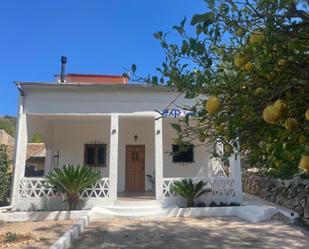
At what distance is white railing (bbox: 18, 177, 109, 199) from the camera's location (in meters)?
11.8

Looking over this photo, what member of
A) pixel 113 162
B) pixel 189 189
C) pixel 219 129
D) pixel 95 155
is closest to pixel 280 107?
pixel 219 129

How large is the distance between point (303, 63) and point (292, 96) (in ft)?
0.78

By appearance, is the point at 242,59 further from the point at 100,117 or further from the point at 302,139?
the point at 100,117

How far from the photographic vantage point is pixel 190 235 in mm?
8469

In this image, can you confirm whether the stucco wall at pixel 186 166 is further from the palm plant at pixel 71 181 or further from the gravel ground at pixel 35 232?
the gravel ground at pixel 35 232

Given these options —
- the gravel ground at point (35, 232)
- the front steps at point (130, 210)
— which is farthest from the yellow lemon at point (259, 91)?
the front steps at point (130, 210)

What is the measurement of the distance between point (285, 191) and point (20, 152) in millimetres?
10398

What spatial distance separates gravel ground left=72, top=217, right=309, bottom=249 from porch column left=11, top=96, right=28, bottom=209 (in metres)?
3.53

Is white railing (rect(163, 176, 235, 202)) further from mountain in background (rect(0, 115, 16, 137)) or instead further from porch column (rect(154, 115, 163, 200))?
mountain in background (rect(0, 115, 16, 137))

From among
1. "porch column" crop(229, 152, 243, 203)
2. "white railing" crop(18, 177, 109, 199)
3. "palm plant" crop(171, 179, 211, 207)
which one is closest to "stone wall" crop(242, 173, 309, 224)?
"porch column" crop(229, 152, 243, 203)

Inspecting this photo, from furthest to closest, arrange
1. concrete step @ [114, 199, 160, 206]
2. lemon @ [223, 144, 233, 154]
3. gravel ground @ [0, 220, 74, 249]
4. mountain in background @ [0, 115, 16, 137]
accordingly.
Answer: mountain in background @ [0, 115, 16, 137] < concrete step @ [114, 199, 160, 206] < gravel ground @ [0, 220, 74, 249] < lemon @ [223, 144, 233, 154]

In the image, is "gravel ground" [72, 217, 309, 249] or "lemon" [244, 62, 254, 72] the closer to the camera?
"lemon" [244, 62, 254, 72]

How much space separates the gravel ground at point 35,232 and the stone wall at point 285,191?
727 cm

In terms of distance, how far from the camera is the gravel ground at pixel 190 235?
7.48 metres
